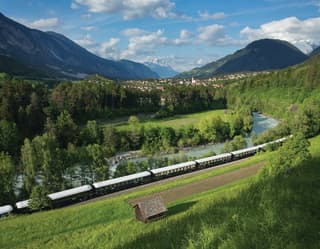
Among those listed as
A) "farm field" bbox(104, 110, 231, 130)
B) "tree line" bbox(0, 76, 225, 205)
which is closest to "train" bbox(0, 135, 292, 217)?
"tree line" bbox(0, 76, 225, 205)

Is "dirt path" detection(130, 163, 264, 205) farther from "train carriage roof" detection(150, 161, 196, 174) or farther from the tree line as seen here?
the tree line

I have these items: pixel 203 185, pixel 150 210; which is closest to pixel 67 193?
pixel 150 210

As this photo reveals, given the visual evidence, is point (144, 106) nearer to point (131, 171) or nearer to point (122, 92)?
point (122, 92)

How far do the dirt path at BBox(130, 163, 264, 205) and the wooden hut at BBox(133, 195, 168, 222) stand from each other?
24.7 feet

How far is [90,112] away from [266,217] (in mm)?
83628

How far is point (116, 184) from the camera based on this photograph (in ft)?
123

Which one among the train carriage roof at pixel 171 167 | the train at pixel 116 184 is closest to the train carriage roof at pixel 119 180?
the train at pixel 116 184

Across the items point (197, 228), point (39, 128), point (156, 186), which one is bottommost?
point (156, 186)

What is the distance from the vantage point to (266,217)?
5.46 metres

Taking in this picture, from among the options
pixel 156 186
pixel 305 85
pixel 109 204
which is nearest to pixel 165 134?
pixel 156 186

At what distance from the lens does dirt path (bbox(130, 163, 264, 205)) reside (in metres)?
32.7

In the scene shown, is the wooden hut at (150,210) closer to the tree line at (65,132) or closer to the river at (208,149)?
the tree line at (65,132)

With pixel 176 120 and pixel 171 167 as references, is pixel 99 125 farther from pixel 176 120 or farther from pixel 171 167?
pixel 171 167

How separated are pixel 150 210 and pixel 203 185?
15.3 metres
